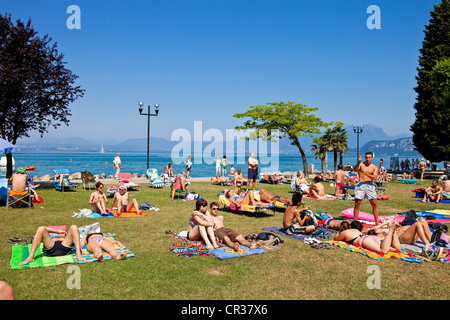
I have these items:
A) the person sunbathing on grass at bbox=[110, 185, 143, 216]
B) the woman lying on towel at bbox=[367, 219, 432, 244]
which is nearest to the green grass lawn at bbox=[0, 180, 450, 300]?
the woman lying on towel at bbox=[367, 219, 432, 244]

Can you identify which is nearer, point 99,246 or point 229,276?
point 229,276

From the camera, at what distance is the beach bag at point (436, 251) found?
6297 millimetres

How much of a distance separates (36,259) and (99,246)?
106 centimetres

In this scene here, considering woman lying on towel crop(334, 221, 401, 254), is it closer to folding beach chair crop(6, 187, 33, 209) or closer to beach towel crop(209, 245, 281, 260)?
beach towel crop(209, 245, 281, 260)

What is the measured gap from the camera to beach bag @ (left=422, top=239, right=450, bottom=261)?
6297 mm

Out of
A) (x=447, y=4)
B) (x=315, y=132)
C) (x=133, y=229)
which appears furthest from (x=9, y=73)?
(x=447, y=4)

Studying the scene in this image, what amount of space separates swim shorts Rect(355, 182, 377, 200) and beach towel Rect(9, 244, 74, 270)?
24.1ft

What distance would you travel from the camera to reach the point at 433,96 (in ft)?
104

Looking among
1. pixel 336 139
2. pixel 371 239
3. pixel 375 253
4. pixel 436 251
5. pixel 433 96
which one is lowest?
pixel 375 253

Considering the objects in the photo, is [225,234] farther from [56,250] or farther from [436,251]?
[436,251]

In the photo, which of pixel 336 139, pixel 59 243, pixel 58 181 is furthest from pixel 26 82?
pixel 336 139

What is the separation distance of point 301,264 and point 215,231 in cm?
208

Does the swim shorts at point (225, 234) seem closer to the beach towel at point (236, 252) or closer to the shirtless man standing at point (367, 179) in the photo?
the beach towel at point (236, 252)
